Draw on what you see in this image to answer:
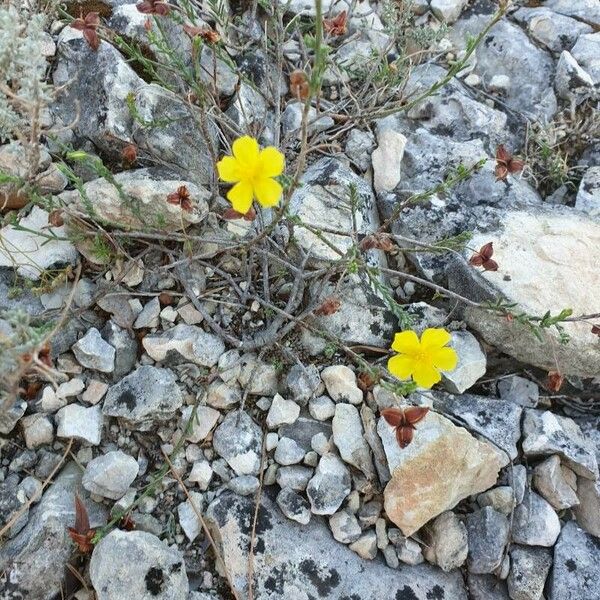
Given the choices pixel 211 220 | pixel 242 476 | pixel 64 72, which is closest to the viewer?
pixel 242 476

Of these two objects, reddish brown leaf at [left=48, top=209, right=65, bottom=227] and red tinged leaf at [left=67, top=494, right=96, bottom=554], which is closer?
red tinged leaf at [left=67, top=494, right=96, bottom=554]

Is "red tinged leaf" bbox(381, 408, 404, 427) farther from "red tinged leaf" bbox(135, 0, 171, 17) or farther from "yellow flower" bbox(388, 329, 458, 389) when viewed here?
"red tinged leaf" bbox(135, 0, 171, 17)

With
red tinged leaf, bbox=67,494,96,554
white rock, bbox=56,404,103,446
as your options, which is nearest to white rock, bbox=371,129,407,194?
white rock, bbox=56,404,103,446

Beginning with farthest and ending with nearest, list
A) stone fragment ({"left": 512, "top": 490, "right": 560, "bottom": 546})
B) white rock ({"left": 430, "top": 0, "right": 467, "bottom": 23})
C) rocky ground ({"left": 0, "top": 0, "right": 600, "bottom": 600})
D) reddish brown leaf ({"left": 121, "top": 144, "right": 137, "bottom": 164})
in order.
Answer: white rock ({"left": 430, "top": 0, "right": 467, "bottom": 23}) → reddish brown leaf ({"left": 121, "top": 144, "right": 137, "bottom": 164}) → stone fragment ({"left": 512, "top": 490, "right": 560, "bottom": 546}) → rocky ground ({"left": 0, "top": 0, "right": 600, "bottom": 600})

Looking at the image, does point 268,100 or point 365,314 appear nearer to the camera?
point 365,314

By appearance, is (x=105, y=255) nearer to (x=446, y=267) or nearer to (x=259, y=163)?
(x=259, y=163)

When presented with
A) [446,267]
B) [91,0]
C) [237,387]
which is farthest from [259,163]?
[91,0]

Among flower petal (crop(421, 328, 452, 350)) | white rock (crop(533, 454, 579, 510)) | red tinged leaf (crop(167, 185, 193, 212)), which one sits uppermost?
red tinged leaf (crop(167, 185, 193, 212))

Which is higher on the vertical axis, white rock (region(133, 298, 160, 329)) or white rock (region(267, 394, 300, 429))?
white rock (region(133, 298, 160, 329))
